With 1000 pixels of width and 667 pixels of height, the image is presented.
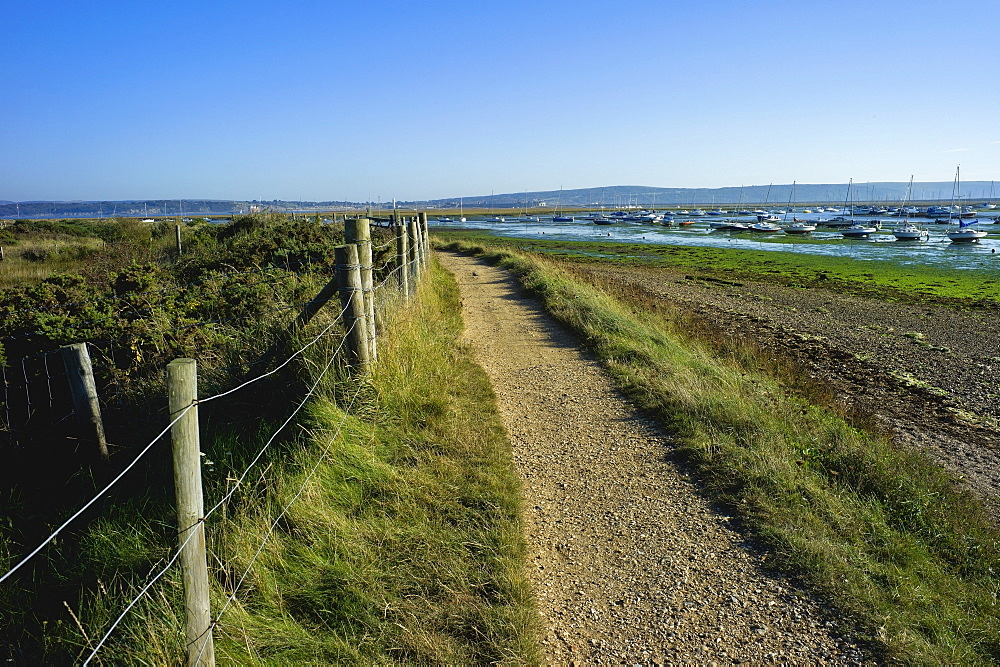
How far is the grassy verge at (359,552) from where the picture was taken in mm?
3123

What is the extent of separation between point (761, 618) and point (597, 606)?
96cm

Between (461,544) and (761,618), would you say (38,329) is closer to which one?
(461,544)

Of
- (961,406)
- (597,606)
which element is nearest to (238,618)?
(597,606)

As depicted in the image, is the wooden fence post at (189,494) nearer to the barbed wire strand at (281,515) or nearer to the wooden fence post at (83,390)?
the barbed wire strand at (281,515)

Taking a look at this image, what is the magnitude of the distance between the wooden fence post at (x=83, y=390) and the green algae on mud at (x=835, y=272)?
2527 centimetres

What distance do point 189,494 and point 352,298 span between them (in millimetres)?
3023

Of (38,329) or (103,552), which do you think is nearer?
(103,552)

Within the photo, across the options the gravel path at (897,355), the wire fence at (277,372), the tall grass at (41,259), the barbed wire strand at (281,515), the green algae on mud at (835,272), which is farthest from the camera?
the green algae on mud at (835,272)

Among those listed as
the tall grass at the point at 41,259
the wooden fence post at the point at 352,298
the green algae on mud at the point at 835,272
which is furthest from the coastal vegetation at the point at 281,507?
the green algae on mud at the point at 835,272

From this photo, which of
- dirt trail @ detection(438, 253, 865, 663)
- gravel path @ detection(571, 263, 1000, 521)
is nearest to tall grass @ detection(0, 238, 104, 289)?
dirt trail @ detection(438, 253, 865, 663)

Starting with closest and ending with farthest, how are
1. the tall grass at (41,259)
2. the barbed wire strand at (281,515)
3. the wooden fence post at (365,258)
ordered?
the barbed wire strand at (281,515) → the wooden fence post at (365,258) → the tall grass at (41,259)

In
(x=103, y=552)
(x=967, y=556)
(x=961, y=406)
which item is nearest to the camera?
(x=103, y=552)

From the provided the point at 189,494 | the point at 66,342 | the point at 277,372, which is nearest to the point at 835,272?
the point at 277,372

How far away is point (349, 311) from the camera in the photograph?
17.8 feet
